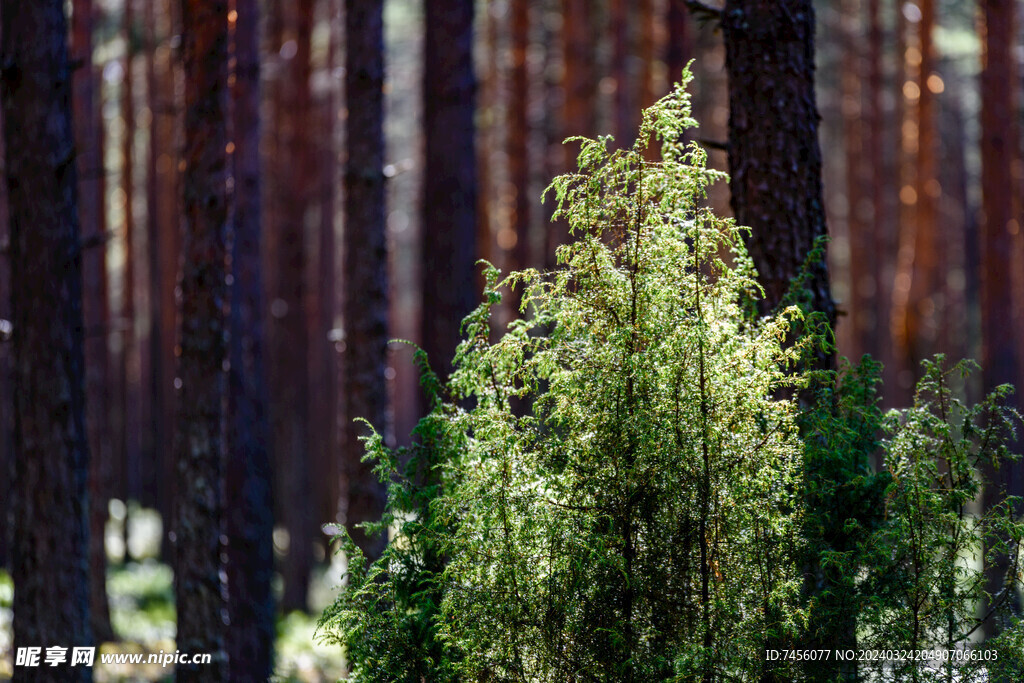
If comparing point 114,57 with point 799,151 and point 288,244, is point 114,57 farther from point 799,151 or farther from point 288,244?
point 799,151

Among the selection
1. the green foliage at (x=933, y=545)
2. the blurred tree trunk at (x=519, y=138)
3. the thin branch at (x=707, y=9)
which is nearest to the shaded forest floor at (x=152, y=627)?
the green foliage at (x=933, y=545)

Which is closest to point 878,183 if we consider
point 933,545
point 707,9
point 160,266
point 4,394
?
point 707,9

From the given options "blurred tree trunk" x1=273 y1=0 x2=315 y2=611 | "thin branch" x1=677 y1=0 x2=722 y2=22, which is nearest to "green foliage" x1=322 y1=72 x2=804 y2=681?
"thin branch" x1=677 y1=0 x2=722 y2=22

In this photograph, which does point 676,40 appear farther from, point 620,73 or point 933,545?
point 933,545

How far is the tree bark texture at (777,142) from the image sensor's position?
17.4 ft

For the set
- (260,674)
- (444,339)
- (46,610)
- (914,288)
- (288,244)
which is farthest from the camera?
(914,288)

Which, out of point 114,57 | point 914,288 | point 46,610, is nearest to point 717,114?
A: point 914,288

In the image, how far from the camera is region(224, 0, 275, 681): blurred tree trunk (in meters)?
9.03

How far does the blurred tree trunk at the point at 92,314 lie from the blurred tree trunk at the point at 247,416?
64.0 inches

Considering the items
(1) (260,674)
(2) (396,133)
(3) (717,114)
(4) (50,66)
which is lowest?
(1) (260,674)

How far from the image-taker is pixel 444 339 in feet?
26.9

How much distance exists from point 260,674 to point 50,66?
238 inches

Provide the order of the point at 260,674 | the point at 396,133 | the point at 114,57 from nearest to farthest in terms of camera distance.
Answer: the point at 260,674 < the point at 114,57 < the point at 396,133

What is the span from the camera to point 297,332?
46.3 ft
